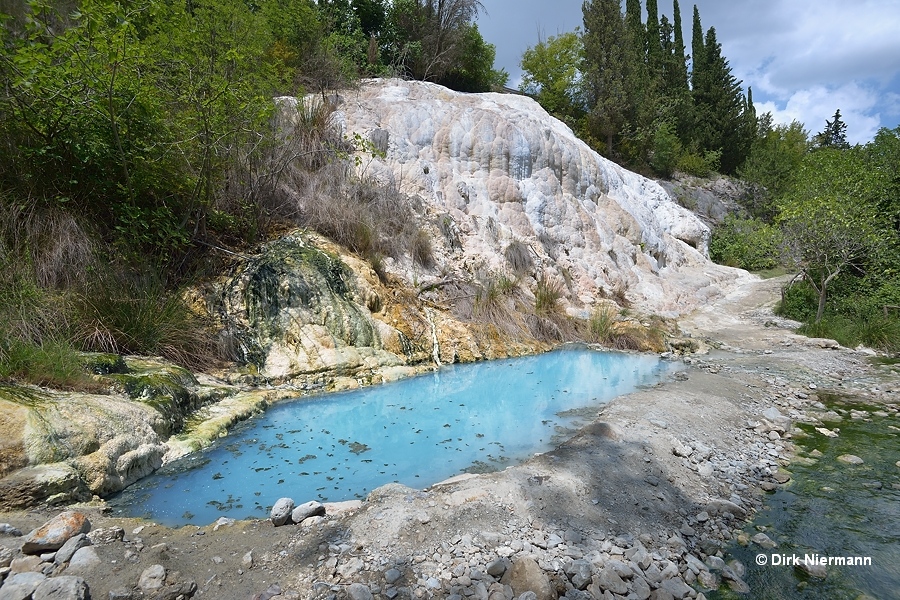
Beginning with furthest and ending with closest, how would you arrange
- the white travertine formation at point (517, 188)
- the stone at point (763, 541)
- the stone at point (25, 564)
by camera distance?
the white travertine formation at point (517, 188) < the stone at point (763, 541) < the stone at point (25, 564)

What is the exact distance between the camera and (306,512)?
9.11ft

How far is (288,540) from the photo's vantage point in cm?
255

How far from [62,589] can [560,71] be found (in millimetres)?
26850

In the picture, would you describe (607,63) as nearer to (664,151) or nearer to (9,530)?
(664,151)

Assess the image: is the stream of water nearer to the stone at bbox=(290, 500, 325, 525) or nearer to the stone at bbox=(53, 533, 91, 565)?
the stone at bbox=(290, 500, 325, 525)

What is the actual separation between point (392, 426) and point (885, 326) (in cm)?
933

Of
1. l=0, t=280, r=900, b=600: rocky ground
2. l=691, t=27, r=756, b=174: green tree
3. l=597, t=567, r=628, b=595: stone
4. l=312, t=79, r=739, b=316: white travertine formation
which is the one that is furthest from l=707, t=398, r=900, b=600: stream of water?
l=691, t=27, r=756, b=174: green tree

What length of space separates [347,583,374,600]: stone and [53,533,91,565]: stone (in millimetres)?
1287

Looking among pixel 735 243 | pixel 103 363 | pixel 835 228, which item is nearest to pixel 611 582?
pixel 103 363

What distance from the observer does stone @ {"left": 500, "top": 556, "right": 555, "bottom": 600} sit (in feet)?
7.41

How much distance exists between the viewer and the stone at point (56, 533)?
215 cm

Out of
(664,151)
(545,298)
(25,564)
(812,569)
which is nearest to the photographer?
(25,564)

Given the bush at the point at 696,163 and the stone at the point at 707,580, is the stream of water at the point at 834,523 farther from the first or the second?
the bush at the point at 696,163

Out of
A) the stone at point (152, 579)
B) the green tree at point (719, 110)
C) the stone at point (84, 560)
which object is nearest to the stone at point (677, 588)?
the stone at point (152, 579)
